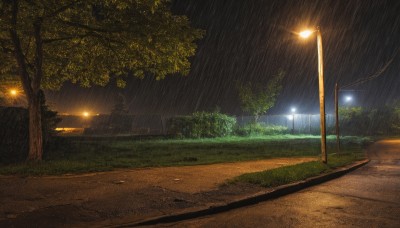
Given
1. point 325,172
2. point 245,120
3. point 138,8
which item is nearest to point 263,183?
point 325,172

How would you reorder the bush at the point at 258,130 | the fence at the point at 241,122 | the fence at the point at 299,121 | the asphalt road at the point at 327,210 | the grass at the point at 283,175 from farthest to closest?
1. the fence at the point at 299,121
2. the fence at the point at 241,122
3. the bush at the point at 258,130
4. the grass at the point at 283,175
5. the asphalt road at the point at 327,210

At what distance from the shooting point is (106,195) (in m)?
8.04

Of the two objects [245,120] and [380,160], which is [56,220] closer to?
[380,160]

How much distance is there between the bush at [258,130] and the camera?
3803cm

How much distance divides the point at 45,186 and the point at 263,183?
5.22 metres

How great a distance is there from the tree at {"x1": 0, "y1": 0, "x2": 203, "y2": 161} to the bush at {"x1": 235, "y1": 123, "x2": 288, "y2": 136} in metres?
22.7

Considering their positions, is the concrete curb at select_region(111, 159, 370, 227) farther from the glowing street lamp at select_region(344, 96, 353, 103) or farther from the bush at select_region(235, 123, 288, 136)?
the glowing street lamp at select_region(344, 96, 353, 103)

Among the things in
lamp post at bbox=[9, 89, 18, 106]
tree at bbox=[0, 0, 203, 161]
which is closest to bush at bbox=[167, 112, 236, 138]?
lamp post at bbox=[9, 89, 18, 106]

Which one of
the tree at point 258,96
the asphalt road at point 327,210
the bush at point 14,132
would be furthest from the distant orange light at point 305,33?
the tree at point 258,96

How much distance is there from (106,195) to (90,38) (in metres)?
8.42

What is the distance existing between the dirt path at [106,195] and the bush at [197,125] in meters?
21.6

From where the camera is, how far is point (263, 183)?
9.29 m

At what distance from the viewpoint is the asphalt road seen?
640 centimetres

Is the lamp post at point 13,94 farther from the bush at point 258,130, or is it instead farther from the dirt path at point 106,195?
the bush at point 258,130
